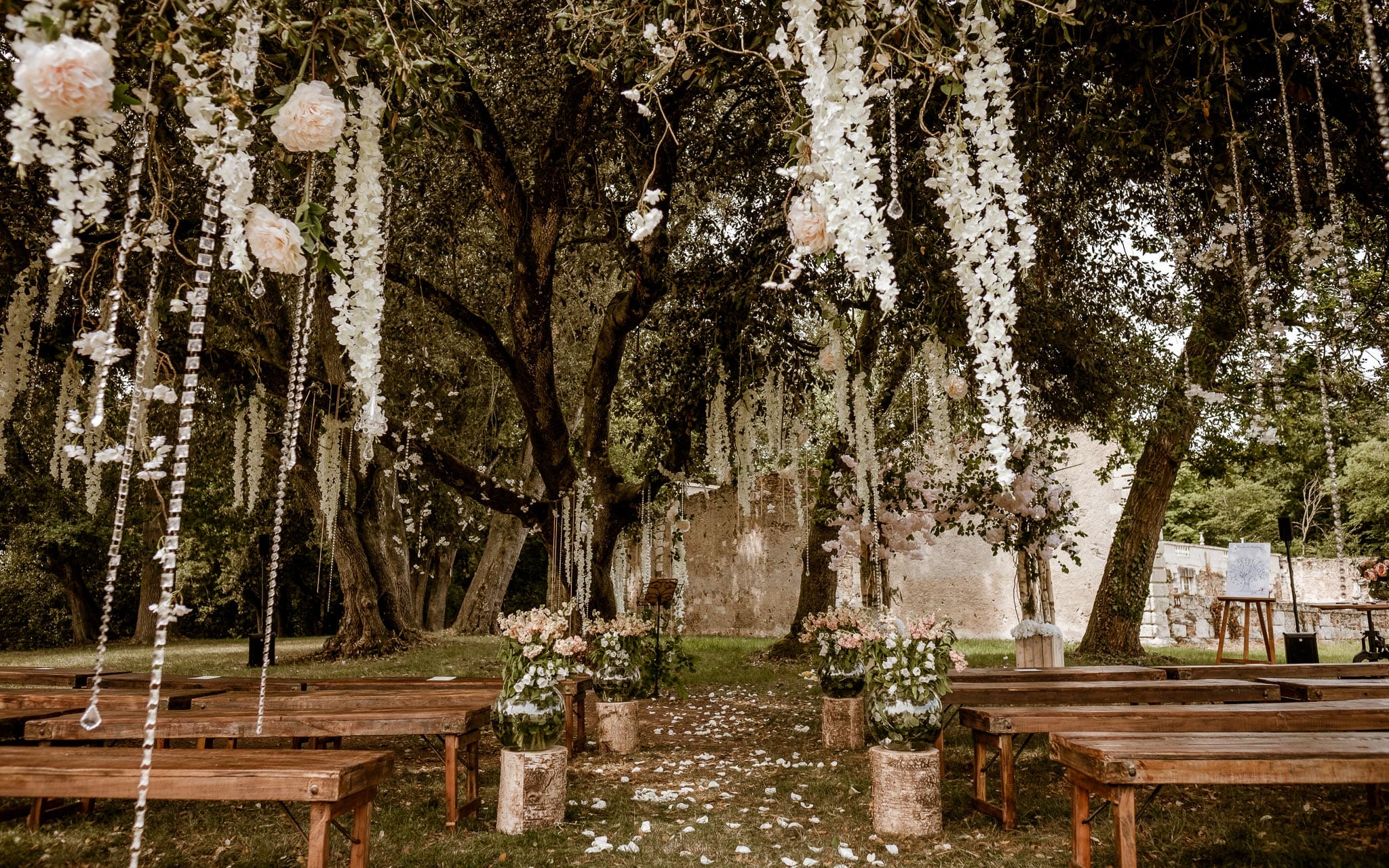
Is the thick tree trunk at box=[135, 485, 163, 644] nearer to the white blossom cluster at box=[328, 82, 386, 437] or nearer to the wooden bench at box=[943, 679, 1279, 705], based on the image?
the white blossom cluster at box=[328, 82, 386, 437]

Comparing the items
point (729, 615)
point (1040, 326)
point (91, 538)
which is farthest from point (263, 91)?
point (91, 538)

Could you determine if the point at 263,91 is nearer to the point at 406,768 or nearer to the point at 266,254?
the point at 266,254

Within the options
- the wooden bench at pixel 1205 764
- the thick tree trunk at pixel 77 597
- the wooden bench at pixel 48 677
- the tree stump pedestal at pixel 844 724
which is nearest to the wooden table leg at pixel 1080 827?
the wooden bench at pixel 1205 764

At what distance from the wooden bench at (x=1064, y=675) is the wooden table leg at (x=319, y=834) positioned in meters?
3.37

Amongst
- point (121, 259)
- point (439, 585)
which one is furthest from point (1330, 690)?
point (439, 585)

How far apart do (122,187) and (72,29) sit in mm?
5154

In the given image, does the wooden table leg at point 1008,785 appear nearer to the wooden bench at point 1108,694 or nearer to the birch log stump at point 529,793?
the wooden bench at point 1108,694

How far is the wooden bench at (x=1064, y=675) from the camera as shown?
4824mm

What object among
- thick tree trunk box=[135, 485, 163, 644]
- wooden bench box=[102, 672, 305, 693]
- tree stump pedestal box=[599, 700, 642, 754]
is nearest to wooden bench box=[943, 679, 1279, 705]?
tree stump pedestal box=[599, 700, 642, 754]

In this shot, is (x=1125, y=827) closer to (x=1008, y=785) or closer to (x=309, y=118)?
(x=1008, y=785)

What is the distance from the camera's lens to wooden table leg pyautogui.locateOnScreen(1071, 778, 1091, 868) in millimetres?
3025

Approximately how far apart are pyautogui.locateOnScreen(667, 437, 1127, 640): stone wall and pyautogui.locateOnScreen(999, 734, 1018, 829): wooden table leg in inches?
354

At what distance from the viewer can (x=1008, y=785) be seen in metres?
3.78

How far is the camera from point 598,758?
5.47 m
